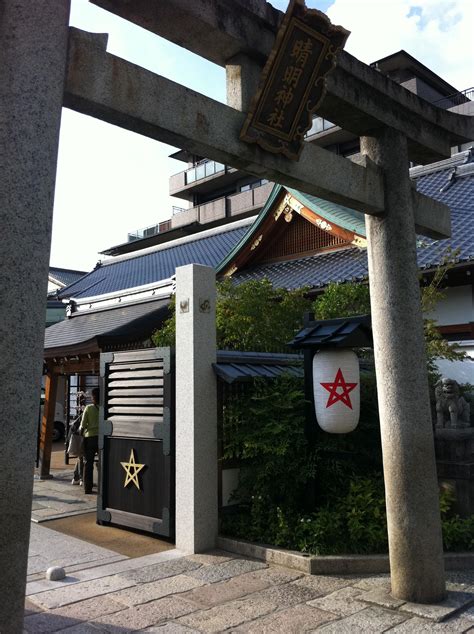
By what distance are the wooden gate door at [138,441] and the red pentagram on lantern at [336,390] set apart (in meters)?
2.07

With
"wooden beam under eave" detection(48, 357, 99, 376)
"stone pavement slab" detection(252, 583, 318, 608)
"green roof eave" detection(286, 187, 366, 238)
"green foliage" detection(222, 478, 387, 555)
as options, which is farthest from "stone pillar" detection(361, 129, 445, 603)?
"wooden beam under eave" detection(48, 357, 99, 376)

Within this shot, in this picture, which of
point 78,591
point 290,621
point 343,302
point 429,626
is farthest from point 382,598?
point 343,302

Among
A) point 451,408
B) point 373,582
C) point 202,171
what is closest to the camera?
point 373,582

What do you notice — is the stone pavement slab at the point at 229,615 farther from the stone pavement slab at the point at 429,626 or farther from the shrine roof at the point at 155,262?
the shrine roof at the point at 155,262

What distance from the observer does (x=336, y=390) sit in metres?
6.38

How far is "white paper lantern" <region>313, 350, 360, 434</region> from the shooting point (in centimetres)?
638

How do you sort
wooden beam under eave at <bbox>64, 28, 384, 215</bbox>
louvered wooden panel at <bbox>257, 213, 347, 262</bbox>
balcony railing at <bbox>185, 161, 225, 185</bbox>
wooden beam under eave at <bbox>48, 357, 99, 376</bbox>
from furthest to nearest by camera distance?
balcony railing at <bbox>185, 161, 225, 185</bbox>, louvered wooden panel at <bbox>257, 213, 347, 262</bbox>, wooden beam under eave at <bbox>48, 357, 99, 376</bbox>, wooden beam under eave at <bbox>64, 28, 384, 215</bbox>

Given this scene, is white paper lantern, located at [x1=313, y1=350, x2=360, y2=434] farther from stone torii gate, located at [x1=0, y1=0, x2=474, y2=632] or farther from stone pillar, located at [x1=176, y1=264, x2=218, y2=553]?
stone pillar, located at [x1=176, y1=264, x2=218, y2=553]

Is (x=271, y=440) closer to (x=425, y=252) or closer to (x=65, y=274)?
(x=425, y=252)

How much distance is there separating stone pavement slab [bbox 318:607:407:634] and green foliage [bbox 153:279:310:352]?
5.49 meters

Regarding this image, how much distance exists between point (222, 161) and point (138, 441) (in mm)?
4476

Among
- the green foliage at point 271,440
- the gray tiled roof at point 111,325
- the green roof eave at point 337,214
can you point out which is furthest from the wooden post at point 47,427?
the green roof eave at point 337,214

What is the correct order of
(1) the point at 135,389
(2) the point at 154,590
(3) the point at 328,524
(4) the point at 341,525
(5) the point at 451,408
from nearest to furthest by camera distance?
(2) the point at 154,590 → (3) the point at 328,524 → (4) the point at 341,525 → (5) the point at 451,408 → (1) the point at 135,389

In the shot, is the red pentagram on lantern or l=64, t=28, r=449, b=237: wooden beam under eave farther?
the red pentagram on lantern
